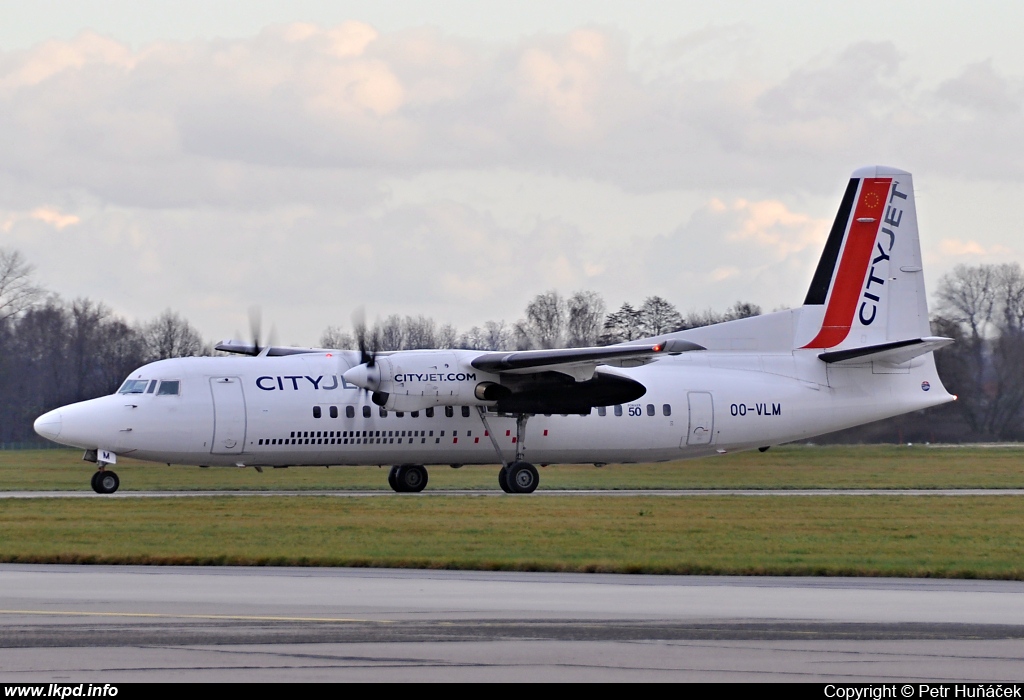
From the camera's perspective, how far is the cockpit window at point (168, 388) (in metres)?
26.1

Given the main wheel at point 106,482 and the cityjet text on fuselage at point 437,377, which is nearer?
the cityjet text on fuselage at point 437,377

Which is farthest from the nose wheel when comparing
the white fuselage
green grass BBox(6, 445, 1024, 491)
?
green grass BBox(6, 445, 1024, 491)

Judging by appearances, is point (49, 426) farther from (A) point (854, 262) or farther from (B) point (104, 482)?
(A) point (854, 262)

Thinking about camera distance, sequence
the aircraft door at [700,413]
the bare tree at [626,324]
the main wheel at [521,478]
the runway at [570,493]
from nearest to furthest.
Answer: the runway at [570,493] → the main wheel at [521,478] → the aircraft door at [700,413] → the bare tree at [626,324]

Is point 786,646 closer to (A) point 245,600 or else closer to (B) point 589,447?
(A) point 245,600

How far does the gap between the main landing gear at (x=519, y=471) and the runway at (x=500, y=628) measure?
13.9 metres

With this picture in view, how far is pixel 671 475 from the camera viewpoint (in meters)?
33.0

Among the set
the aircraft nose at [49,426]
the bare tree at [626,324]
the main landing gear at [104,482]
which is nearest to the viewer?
the aircraft nose at [49,426]

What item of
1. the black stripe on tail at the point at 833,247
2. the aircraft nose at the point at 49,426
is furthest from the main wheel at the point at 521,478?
the aircraft nose at the point at 49,426

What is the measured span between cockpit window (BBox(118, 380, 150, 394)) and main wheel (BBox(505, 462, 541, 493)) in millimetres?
7787

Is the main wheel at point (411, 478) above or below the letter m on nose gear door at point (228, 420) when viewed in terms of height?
below

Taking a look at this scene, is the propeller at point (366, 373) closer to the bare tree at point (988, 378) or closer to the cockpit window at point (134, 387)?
the cockpit window at point (134, 387)

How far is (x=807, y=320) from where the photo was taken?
102 ft
